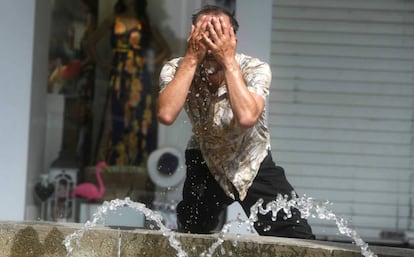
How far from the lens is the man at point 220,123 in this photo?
340cm

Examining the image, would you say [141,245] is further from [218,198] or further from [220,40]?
[220,40]

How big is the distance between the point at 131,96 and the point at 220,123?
388 centimetres

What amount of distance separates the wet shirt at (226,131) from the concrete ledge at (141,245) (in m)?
0.44

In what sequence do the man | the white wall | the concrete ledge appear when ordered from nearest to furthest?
the concrete ledge → the man → the white wall

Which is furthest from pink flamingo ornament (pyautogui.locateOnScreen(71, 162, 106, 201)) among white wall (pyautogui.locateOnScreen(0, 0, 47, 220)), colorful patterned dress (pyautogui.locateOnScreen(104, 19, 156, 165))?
white wall (pyautogui.locateOnScreen(0, 0, 47, 220))

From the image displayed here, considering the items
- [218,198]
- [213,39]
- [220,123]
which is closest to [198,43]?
[213,39]

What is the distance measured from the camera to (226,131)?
143 inches

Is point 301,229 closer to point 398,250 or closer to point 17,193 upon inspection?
point 398,250

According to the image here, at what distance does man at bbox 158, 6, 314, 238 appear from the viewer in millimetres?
3398

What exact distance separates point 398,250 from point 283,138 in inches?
155

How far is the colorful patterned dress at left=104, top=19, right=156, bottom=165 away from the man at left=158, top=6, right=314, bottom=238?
3481 mm

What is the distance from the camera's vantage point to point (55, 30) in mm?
7523

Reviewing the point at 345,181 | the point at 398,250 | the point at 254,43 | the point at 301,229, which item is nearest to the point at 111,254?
the point at 301,229

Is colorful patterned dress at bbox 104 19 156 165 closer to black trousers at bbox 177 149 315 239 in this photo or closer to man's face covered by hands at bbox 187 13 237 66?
black trousers at bbox 177 149 315 239
